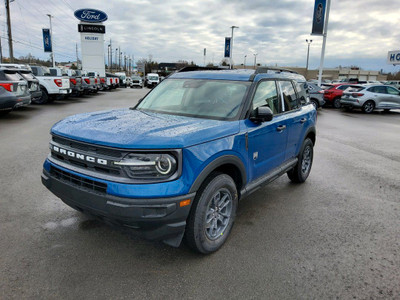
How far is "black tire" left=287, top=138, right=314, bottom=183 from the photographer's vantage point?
5316 mm

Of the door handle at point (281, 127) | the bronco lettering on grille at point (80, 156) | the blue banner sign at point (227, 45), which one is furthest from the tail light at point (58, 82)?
the blue banner sign at point (227, 45)

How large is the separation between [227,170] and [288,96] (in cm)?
204

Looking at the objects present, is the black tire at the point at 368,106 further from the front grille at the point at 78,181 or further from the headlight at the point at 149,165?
the front grille at the point at 78,181

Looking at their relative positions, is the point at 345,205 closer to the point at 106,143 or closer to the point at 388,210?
the point at 388,210

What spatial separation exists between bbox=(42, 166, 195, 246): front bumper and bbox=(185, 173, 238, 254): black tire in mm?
174

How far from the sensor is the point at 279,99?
445cm

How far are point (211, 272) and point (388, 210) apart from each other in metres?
3.14

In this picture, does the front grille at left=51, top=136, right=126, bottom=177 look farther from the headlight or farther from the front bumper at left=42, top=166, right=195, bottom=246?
the front bumper at left=42, top=166, right=195, bottom=246

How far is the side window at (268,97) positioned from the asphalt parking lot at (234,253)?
146 cm

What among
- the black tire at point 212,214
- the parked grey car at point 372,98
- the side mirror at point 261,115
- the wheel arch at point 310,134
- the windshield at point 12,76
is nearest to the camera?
the black tire at point 212,214

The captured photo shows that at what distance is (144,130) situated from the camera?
Answer: 9.45 ft

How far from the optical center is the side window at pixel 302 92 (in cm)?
524

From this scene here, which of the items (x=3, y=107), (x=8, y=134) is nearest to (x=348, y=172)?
(x=8, y=134)

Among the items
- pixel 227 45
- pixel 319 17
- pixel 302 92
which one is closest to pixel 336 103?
pixel 319 17
